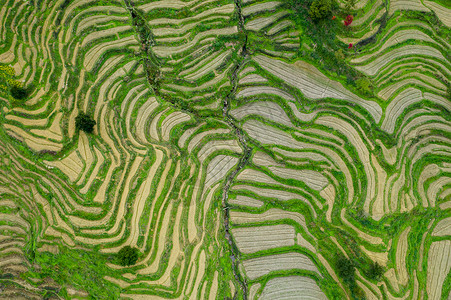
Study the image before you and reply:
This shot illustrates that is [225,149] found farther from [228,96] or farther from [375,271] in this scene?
[375,271]

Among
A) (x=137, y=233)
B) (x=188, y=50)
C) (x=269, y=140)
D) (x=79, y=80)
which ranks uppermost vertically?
(x=188, y=50)

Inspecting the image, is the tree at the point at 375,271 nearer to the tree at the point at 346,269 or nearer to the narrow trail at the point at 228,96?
the tree at the point at 346,269

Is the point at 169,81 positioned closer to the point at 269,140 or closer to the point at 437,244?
the point at 269,140

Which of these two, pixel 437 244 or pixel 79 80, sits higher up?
pixel 79 80

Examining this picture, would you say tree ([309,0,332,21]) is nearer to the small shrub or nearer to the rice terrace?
the rice terrace

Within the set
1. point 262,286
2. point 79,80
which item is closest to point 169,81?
point 79,80

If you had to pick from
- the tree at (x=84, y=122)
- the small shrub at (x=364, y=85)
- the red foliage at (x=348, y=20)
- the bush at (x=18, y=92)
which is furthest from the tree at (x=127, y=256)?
the red foliage at (x=348, y=20)
